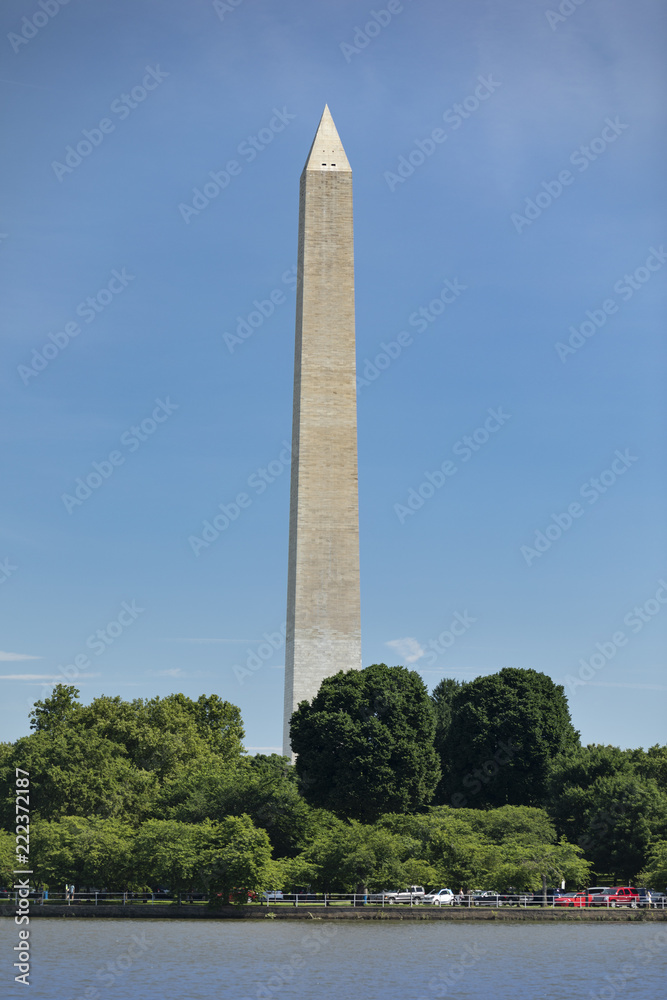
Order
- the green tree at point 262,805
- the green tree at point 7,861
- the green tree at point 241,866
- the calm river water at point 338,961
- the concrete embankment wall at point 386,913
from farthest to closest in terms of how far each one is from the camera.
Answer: the green tree at point 7,861 < the green tree at point 262,805 < the green tree at point 241,866 < the concrete embankment wall at point 386,913 < the calm river water at point 338,961

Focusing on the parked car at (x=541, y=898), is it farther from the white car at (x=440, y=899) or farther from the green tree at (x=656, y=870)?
the green tree at (x=656, y=870)

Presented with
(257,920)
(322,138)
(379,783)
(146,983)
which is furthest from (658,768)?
(146,983)

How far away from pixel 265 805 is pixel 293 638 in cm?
1043

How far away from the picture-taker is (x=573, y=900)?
4238 cm

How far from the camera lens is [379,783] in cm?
4772

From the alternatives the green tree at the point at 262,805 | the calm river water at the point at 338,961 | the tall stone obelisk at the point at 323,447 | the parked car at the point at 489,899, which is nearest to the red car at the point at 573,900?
the parked car at the point at 489,899

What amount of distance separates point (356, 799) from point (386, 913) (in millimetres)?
8523

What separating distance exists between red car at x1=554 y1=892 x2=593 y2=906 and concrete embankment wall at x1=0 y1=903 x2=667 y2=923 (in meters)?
1.71

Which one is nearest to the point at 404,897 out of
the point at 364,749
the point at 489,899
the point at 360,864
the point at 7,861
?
the point at 360,864

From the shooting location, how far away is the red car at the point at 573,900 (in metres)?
42.3

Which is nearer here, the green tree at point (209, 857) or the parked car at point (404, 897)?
the green tree at point (209, 857)

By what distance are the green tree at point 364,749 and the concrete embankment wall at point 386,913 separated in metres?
8.20

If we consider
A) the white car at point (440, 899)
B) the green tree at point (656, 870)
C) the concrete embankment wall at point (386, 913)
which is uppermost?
the green tree at point (656, 870)

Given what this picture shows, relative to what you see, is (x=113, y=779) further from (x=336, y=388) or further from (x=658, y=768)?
(x=658, y=768)
